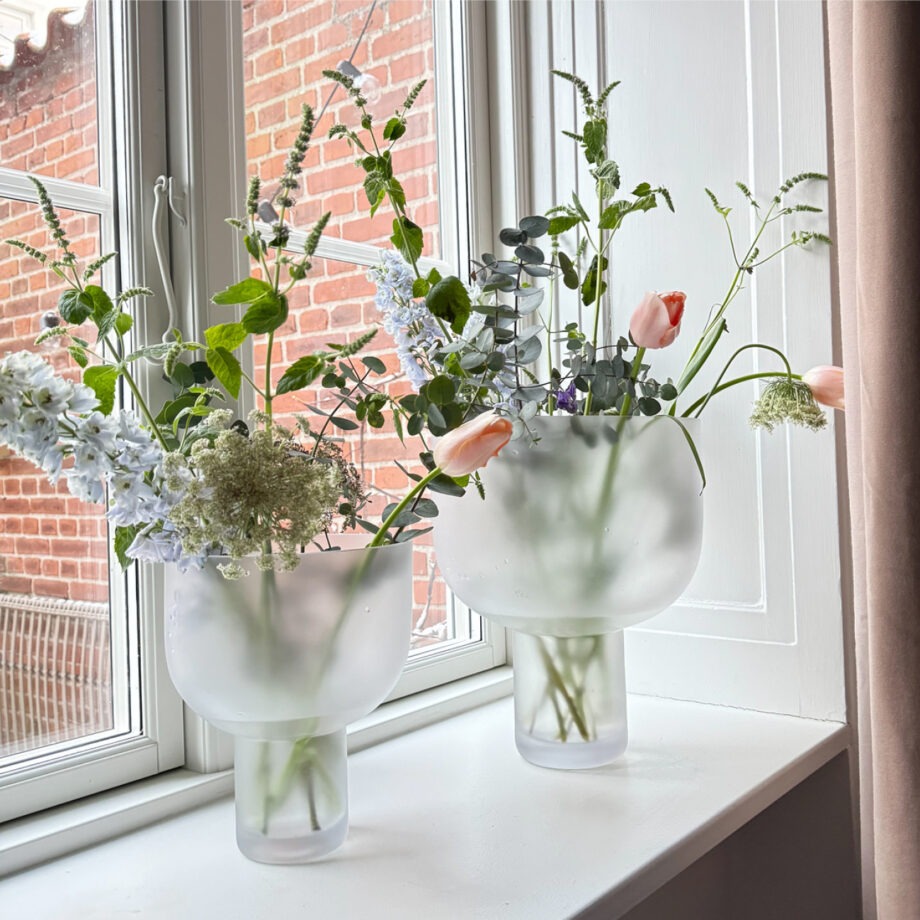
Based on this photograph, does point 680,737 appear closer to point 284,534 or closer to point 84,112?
point 284,534

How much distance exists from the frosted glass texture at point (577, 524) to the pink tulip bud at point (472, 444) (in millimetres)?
149

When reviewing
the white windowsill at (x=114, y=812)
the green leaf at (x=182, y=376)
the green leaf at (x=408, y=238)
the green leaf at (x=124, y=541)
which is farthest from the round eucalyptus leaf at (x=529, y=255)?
the white windowsill at (x=114, y=812)

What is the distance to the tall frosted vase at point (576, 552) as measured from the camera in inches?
36.7

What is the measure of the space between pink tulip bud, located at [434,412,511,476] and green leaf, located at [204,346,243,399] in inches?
6.8

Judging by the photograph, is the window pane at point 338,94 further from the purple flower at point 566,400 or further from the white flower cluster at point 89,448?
the white flower cluster at point 89,448

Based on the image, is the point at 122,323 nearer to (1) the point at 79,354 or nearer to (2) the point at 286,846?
(1) the point at 79,354

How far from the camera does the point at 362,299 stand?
4.17 feet

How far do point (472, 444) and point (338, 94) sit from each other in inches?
28.6

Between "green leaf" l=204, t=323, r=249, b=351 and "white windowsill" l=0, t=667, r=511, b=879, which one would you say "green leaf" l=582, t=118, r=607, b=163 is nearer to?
"green leaf" l=204, t=323, r=249, b=351

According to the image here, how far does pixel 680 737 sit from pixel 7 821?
0.73m

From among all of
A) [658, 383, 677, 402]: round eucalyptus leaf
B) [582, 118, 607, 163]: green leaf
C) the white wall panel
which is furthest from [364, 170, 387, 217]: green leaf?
the white wall panel

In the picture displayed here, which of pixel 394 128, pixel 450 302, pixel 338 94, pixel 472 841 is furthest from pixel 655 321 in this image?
pixel 338 94

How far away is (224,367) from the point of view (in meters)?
0.75

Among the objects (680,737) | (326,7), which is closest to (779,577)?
(680,737)
